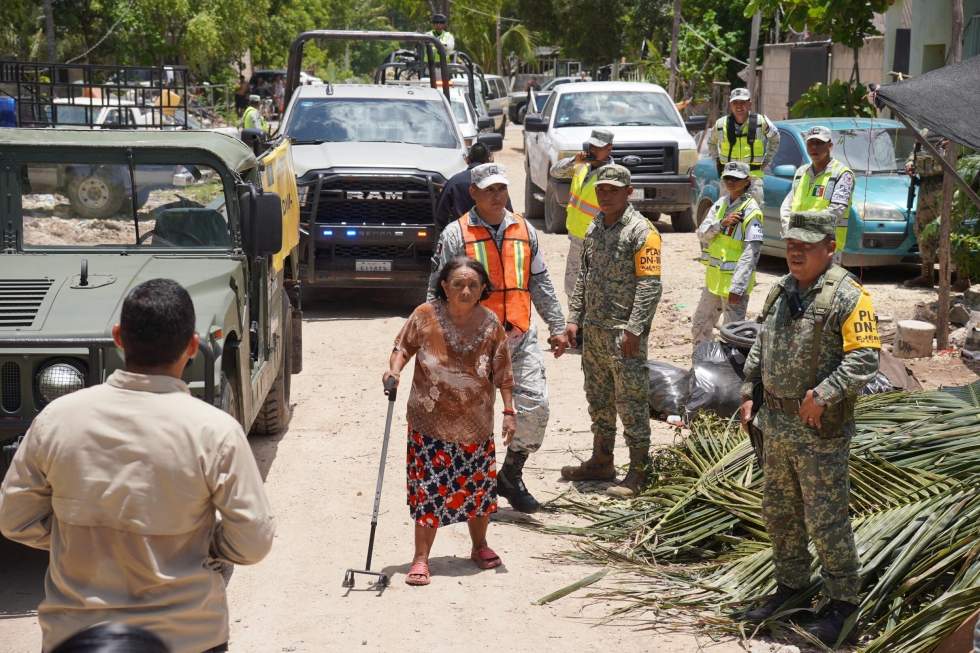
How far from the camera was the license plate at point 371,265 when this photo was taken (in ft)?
40.5

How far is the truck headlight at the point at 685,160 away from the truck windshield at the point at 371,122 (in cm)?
456

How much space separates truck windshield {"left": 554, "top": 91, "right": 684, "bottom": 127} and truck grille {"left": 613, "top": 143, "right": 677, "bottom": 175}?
2.48 ft

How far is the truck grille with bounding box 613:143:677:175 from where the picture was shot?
56.3 feet

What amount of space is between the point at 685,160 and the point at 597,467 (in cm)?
1046

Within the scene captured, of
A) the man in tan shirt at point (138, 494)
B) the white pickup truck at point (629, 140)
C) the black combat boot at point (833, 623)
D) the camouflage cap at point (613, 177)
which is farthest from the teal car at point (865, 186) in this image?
the man in tan shirt at point (138, 494)

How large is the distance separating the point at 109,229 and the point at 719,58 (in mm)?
27956

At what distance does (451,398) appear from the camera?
591cm

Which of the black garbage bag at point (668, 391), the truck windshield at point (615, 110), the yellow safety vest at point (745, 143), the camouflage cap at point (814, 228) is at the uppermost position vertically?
the truck windshield at point (615, 110)

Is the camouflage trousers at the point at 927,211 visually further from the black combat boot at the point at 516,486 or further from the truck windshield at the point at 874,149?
the black combat boot at the point at 516,486

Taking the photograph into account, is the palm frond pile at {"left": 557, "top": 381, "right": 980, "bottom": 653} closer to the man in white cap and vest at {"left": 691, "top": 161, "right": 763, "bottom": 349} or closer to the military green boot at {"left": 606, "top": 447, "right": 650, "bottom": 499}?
the military green boot at {"left": 606, "top": 447, "right": 650, "bottom": 499}

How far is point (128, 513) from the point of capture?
304 cm

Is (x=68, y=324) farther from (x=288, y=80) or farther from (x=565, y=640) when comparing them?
(x=288, y=80)

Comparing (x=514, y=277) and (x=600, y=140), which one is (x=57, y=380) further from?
(x=600, y=140)

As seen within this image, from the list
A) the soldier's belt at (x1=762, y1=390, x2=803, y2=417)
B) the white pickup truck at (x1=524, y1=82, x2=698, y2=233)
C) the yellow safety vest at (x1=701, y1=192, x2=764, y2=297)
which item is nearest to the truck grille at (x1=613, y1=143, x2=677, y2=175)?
the white pickup truck at (x1=524, y1=82, x2=698, y2=233)
